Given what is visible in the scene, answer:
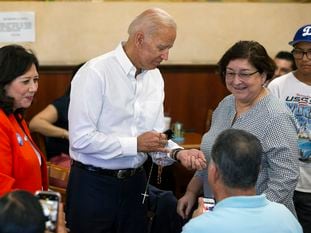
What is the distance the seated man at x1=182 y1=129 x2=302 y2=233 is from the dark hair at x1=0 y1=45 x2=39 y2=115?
3.18ft

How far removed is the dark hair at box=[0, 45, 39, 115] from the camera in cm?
229

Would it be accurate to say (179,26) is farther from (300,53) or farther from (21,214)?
(21,214)

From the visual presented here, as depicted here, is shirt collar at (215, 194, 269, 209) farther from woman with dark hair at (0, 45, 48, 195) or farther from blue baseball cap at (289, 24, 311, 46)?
blue baseball cap at (289, 24, 311, 46)

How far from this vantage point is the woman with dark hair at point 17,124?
219 cm

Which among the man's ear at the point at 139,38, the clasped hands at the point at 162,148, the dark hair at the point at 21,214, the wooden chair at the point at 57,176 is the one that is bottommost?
the wooden chair at the point at 57,176

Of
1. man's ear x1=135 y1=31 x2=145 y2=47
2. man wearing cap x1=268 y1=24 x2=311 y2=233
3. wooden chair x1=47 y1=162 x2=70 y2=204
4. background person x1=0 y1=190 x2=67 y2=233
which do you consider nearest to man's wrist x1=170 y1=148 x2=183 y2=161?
man's ear x1=135 y1=31 x2=145 y2=47

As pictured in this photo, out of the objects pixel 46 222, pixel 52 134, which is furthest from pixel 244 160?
pixel 52 134

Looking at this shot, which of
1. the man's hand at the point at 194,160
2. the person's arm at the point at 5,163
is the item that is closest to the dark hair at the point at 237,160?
the man's hand at the point at 194,160

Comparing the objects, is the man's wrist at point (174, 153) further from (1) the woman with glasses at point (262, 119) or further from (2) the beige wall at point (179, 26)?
(2) the beige wall at point (179, 26)

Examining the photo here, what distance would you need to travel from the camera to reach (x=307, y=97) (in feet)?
9.32

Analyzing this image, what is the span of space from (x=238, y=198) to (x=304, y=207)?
4.30 feet

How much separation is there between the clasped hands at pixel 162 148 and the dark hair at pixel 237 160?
24.6 inches

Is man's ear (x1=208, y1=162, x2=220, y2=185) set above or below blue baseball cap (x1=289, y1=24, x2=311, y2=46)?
below

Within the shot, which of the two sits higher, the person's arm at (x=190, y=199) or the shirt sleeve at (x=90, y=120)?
the shirt sleeve at (x=90, y=120)
